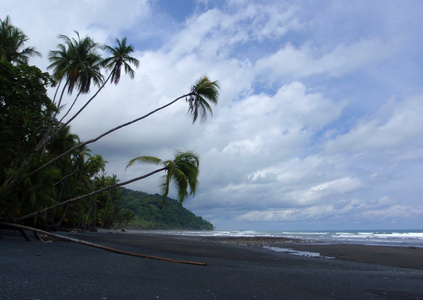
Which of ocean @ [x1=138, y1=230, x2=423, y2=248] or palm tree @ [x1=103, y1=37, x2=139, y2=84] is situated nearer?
palm tree @ [x1=103, y1=37, x2=139, y2=84]

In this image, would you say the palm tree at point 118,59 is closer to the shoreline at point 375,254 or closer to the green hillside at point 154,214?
the shoreline at point 375,254

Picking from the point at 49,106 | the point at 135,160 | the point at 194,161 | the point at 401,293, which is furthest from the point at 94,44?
the point at 401,293

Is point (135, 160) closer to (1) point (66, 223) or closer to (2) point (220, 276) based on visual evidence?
(2) point (220, 276)

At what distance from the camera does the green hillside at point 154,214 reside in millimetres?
91125

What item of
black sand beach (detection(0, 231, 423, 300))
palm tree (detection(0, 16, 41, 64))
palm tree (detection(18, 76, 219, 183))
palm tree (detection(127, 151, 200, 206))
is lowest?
black sand beach (detection(0, 231, 423, 300))

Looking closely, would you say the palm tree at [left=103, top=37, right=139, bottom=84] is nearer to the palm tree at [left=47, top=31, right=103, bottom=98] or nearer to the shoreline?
the palm tree at [left=47, top=31, right=103, bottom=98]

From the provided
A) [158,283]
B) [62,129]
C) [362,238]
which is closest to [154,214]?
[362,238]

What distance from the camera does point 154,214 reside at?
323 ft

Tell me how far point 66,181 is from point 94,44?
604 inches

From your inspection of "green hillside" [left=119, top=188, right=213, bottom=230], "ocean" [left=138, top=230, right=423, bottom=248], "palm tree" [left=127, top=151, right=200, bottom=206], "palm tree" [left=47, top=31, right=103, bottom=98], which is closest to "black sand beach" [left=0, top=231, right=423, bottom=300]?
"palm tree" [left=127, top=151, right=200, bottom=206]

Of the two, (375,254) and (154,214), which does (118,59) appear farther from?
(154,214)

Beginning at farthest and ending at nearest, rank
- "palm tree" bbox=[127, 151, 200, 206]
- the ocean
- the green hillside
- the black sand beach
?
1. the green hillside
2. the ocean
3. "palm tree" bbox=[127, 151, 200, 206]
4. the black sand beach

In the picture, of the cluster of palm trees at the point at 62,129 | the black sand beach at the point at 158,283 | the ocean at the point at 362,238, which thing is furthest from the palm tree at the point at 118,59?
the ocean at the point at 362,238

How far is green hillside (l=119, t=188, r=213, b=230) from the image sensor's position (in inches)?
3588
